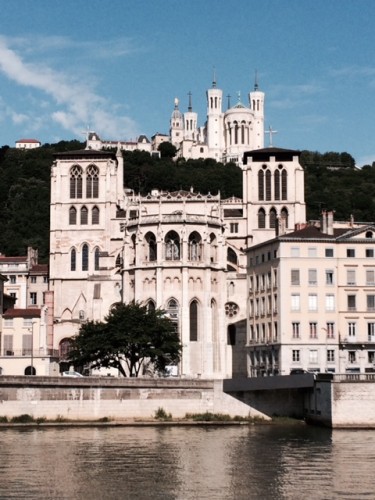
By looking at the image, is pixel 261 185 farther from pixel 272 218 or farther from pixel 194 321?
pixel 194 321

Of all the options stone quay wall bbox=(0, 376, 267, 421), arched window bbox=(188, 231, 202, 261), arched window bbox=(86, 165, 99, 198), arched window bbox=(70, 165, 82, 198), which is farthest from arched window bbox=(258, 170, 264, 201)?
stone quay wall bbox=(0, 376, 267, 421)

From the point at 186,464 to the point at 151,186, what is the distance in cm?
13117

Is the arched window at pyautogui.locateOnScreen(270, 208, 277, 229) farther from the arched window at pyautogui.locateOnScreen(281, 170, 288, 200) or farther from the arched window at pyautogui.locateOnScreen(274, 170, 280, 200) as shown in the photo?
the arched window at pyautogui.locateOnScreen(281, 170, 288, 200)

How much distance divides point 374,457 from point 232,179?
124 m

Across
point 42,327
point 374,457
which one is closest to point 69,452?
point 374,457

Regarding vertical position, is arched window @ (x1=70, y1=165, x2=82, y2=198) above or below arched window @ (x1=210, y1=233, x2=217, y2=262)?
above

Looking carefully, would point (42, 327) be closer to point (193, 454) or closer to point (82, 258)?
point (82, 258)

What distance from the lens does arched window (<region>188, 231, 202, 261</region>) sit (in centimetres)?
9650

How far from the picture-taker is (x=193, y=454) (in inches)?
2143

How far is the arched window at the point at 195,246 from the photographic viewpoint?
9650 centimetres

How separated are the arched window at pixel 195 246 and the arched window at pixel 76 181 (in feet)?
75.7

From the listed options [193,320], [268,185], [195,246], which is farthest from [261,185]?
[193,320]

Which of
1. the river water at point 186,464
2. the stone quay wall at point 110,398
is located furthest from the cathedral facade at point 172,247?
the river water at point 186,464

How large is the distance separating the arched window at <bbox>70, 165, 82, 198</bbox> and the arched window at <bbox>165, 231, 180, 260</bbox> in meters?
22.1
